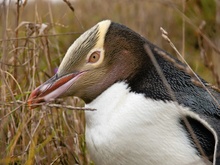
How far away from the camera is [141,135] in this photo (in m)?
2.64

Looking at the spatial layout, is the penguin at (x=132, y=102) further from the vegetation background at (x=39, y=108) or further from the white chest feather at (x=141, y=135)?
the vegetation background at (x=39, y=108)

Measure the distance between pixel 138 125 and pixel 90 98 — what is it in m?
0.25

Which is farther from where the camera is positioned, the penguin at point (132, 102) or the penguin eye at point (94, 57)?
the penguin eye at point (94, 57)

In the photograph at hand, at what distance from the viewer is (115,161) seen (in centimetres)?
268

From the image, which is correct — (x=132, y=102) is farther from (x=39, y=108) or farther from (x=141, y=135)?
(x=39, y=108)

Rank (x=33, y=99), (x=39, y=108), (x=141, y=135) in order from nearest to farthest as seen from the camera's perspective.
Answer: (x=141, y=135) → (x=33, y=99) → (x=39, y=108)

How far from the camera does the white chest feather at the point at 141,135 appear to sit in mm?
2637

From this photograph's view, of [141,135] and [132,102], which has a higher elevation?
[132,102]

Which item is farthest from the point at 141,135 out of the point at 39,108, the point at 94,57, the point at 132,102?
the point at 39,108

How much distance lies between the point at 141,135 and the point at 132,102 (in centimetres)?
13

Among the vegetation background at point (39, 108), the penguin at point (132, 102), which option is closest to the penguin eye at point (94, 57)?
the penguin at point (132, 102)

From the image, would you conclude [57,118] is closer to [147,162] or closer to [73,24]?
[147,162]

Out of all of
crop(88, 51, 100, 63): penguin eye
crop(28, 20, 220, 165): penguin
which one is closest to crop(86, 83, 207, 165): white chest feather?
crop(28, 20, 220, 165): penguin

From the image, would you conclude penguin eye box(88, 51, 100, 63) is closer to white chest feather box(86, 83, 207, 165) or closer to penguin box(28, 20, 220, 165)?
penguin box(28, 20, 220, 165)
